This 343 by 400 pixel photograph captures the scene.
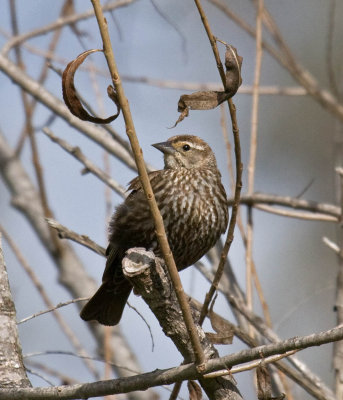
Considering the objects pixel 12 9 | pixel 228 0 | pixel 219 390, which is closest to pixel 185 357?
pixel 219 390

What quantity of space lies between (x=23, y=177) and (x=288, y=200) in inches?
63.6

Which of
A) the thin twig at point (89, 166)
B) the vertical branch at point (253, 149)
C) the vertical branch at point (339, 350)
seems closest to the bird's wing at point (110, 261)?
the thin twig at point (89, 166)

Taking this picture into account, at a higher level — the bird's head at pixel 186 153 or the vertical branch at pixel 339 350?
the bird's head at pixel 186 153

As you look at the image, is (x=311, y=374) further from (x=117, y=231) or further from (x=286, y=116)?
(x=286, y=116)

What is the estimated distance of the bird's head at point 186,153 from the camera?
397cm

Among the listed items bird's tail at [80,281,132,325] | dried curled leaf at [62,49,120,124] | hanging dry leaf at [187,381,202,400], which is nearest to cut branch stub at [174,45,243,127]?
dried curled leaf at [62,49,120,124]

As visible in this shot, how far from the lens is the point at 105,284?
3.59 metres

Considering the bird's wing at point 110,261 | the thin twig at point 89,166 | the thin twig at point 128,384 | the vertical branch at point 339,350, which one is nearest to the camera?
the thin twig at point 128,384

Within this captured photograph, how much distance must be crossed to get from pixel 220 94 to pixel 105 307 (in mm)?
1591

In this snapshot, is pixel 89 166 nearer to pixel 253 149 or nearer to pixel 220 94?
pixel 253 149

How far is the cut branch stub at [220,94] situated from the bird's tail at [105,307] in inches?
57.9

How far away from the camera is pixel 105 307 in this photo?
11.8 ft

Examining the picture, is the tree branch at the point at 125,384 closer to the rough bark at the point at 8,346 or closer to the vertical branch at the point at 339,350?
the rough bark at the point at 8,346

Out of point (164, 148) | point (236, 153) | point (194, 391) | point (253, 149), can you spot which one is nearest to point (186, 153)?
point (164, 148)
